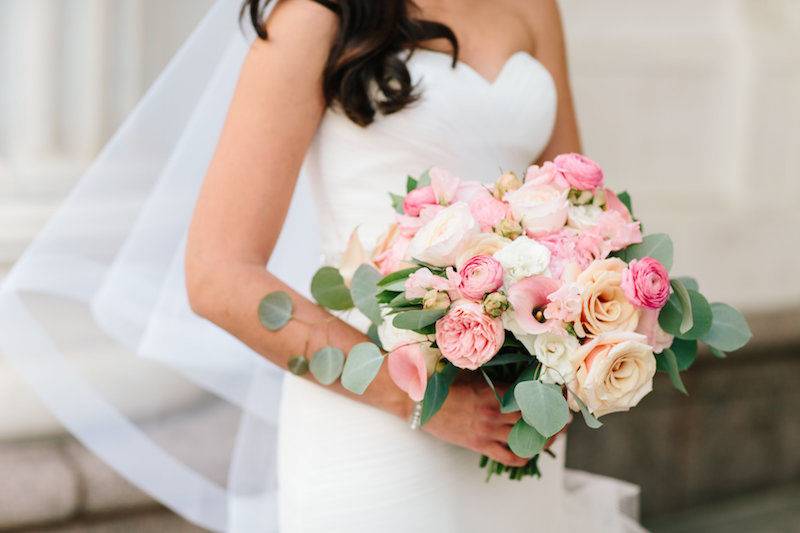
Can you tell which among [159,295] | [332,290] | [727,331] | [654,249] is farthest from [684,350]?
[159,295]

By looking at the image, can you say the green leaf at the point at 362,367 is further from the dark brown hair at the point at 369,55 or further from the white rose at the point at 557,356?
the dark brown hair at the point at 369,55

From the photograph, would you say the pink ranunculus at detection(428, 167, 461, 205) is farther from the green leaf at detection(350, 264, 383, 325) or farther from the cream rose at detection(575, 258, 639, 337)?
the cream rose at detection(575, 258, 639, 337)

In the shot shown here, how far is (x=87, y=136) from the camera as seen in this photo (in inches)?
122

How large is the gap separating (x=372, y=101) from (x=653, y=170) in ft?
9.83

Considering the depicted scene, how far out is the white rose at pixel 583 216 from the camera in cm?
141

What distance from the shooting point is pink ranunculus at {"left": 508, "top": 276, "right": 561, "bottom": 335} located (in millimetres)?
1296

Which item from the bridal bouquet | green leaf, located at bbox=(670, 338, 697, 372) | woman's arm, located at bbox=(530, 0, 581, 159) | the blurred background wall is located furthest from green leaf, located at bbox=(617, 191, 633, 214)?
the blurred background wall

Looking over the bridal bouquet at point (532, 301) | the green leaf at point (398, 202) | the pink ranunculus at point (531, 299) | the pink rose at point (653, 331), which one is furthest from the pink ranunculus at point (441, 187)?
the pink rose at point (653, 331)

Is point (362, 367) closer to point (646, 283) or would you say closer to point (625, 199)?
point (646, 283)

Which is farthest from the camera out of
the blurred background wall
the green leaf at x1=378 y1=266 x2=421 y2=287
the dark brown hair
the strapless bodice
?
the blurred background wall

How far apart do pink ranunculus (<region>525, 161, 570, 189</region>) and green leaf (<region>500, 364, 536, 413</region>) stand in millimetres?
258

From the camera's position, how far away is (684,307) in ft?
4.47

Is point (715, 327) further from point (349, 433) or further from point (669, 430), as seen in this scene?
point (669, 430)

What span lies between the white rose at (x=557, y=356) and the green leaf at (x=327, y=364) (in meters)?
0.35
